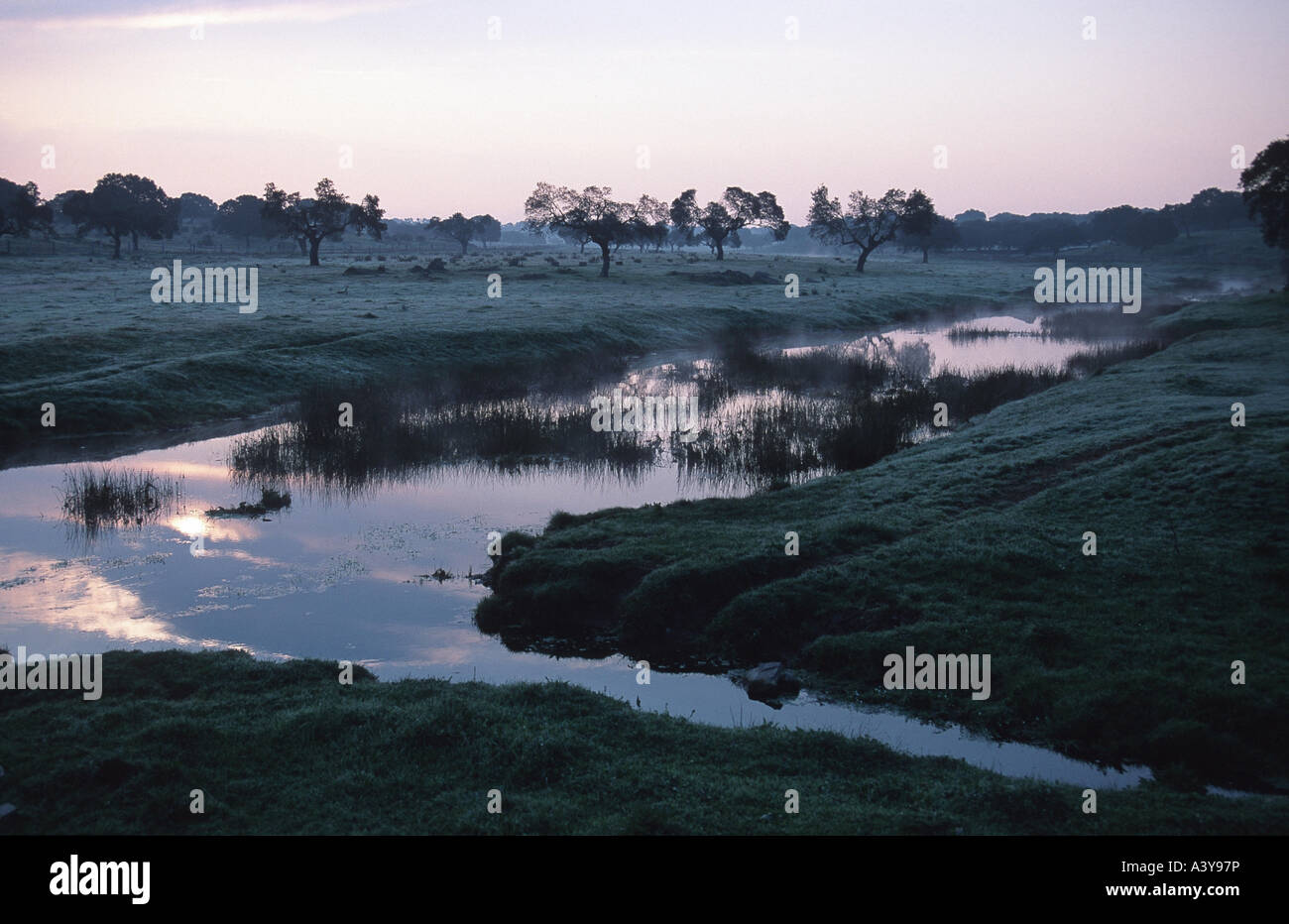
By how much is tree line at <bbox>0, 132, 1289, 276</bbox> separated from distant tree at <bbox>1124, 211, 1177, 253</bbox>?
0.60ft

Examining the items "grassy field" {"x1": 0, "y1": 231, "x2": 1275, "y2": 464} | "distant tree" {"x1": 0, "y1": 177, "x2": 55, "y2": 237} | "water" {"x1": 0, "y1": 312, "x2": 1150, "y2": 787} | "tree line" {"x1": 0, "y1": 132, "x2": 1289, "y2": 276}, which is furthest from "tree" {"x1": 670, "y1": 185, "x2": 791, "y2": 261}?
"water" {"x1": 0, "y1": 312, "x2": 1150, "y2": 787}

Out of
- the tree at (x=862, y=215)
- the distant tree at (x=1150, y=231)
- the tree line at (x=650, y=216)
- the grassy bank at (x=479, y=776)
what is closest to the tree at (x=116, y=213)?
the tree line at (x=650, y=216)

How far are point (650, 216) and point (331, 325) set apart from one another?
84.2 metres

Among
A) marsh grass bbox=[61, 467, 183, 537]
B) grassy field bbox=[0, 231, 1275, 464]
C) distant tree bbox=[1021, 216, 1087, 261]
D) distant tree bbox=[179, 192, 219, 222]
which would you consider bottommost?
marsh grass bbox=[61, 467, 183, 537]

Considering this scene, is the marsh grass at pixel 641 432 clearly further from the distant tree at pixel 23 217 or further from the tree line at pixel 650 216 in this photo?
the distant tree at pixel 23 217

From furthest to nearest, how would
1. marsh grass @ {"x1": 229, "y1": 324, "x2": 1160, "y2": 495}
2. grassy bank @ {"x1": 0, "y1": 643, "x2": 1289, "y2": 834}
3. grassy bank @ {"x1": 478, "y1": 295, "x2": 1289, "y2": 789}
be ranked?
marsh grass @ {"x1": 229, "y1": 324, "x2": 1160, "y2": 495} < grassy bank @ {"x1": 478, "y1": 295, "x2": 1289, "y2": 789} < grassy bank @ {"x1": 0, "y1": 643, "x2": 1289, "y2": 834}

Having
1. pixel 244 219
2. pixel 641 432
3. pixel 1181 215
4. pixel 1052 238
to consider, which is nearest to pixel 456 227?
pixel 244 219

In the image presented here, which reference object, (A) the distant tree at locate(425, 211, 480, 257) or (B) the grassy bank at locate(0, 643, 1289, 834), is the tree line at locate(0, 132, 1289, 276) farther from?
(B) the grassy bank at locate(0, 643, 1289, 834)

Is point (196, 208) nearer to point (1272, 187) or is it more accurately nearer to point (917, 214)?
point (917, 214)

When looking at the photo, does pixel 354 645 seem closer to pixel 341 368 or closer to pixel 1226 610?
pixel 1226 610

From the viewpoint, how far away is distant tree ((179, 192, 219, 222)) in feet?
598
